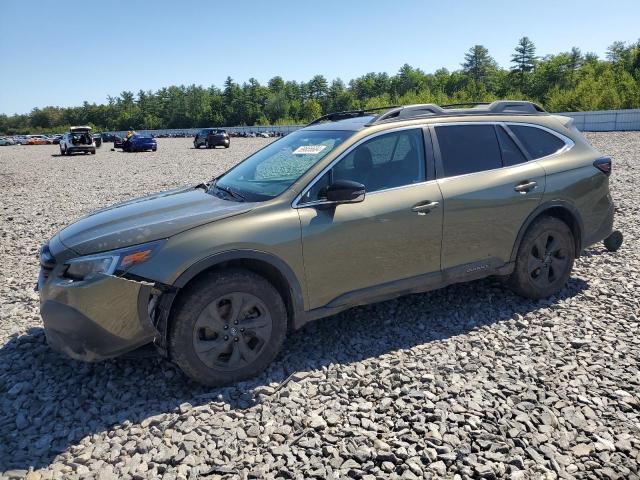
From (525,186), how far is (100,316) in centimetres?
368

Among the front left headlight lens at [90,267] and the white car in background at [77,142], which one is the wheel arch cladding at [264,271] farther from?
the white car in background at [77,142]

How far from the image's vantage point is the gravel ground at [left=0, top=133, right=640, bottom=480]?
278cm

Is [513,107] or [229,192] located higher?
[513,107]

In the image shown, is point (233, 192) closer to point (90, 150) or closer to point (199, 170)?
point (199, 170)

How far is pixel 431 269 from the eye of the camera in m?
4.20

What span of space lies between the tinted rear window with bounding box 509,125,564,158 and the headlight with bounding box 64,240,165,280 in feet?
11.5

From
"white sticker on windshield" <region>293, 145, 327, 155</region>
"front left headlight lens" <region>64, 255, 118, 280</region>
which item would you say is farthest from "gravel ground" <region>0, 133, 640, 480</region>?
"white sticker on windshield" <region>293, 145, 327, 155</region>

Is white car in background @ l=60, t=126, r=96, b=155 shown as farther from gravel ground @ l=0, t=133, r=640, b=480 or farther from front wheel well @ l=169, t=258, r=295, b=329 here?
front wheel well @ l=169, t=258, r=295, b=329

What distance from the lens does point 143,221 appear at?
3.57 meters

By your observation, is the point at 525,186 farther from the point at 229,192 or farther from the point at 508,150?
the point at 229,192

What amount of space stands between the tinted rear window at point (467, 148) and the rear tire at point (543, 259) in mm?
769

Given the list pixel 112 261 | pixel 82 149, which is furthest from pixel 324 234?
pixel 82 149

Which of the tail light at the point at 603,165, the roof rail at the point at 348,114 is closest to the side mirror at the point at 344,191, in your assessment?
the roof rail at the point at 348,114

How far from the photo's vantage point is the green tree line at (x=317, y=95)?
294ft
